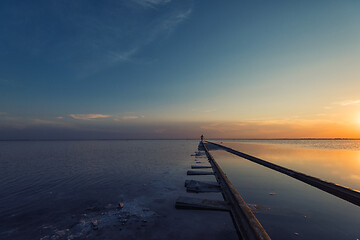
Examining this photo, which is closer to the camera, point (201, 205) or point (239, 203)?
point (239, 203)

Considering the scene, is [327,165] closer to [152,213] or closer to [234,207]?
[234,207]

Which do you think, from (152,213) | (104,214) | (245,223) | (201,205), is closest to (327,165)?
(201,205)

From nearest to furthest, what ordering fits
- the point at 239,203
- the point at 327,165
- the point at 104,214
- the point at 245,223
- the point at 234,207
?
the point at 245,223, the point at 239,203, the point at 234,207, the point at 104,214, the point at 327,165

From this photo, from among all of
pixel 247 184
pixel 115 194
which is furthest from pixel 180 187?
pixel 247 184

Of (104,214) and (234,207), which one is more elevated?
(234,207)

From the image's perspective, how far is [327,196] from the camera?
947 centimetres

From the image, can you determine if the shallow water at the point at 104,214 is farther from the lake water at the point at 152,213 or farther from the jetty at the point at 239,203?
the jetty at the point at 239,203

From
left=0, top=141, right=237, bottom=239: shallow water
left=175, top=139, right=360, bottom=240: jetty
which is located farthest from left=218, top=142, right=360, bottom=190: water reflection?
left=0, top=141, right=237, bottom=239: shallow water

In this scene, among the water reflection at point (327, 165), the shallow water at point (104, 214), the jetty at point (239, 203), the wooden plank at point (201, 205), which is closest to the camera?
the jetty at point (239, 203)

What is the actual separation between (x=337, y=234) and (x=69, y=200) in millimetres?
11521

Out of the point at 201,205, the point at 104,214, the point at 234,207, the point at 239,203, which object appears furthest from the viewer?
the point at 201,205

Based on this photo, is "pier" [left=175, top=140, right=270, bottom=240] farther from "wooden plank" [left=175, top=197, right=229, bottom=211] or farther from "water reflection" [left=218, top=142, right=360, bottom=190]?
"water reflection" [left=218, top=142, right=360, bottom=190]

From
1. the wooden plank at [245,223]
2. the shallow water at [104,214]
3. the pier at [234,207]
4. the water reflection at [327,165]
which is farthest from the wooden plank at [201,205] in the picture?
the water reflection at [327,165]

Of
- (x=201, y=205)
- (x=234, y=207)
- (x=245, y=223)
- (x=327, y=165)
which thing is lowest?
(x=327, y=165)
